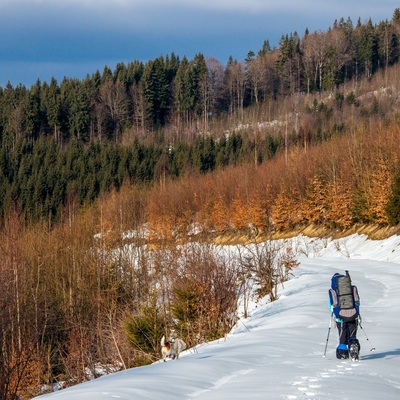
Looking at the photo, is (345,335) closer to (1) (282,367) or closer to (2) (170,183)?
(1) (282,367)

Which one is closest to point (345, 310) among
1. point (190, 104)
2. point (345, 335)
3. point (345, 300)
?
point (345, 300)

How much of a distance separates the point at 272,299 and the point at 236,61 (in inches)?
4265

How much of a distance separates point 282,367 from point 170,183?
206 ft

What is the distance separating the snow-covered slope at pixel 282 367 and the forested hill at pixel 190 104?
2774 inches

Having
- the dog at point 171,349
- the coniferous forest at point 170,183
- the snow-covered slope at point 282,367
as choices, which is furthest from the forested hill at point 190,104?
the dog at point 171,349

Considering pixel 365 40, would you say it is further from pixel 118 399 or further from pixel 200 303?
pixel 118 399

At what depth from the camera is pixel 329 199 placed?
148 feet

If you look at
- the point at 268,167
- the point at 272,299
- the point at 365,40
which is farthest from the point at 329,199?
the point at 365,40

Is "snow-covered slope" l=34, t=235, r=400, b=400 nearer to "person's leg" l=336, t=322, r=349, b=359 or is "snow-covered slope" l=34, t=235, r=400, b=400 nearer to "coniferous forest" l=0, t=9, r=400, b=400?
"person's leg" l=336, t=322, r=349, b=359

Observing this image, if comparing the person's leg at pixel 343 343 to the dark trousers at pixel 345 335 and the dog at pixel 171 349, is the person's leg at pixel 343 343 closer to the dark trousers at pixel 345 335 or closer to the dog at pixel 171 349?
the dark trousers at pixel 345 335

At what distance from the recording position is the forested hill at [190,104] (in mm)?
89688

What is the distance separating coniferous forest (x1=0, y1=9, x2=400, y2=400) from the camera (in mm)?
17172

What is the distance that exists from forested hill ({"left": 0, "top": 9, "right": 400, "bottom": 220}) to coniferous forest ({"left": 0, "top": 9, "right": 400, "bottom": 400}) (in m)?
0.41

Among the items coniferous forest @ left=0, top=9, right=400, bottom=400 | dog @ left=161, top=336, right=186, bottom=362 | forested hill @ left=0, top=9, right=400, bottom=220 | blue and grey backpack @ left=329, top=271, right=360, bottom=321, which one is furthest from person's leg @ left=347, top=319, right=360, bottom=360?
forested hill @ left=0, top=9, right=400, bottom=220
